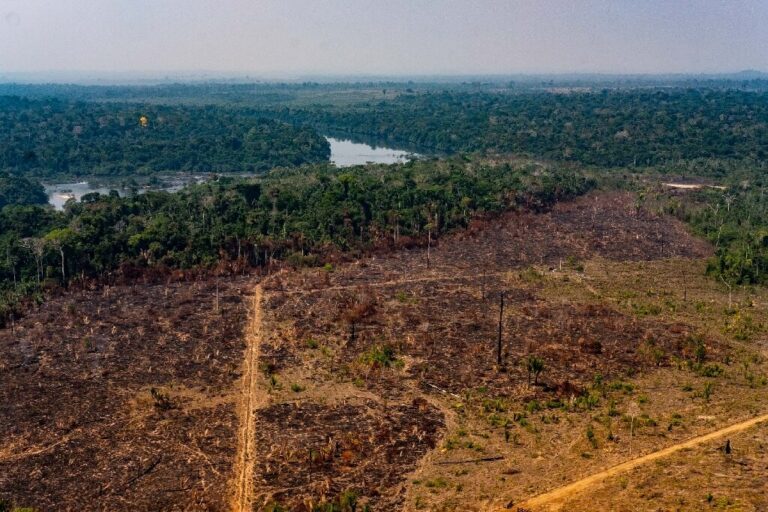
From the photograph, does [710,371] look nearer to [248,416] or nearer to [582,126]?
[248,416]

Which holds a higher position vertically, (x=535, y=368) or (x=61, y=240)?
(x=61, y=240)

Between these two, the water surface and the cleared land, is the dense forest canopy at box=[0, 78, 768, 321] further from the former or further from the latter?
the cleared land

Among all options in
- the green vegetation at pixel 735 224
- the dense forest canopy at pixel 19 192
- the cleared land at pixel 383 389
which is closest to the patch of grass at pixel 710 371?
the cleared land at pixel 383 389

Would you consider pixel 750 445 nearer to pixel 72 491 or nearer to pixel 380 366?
pixel 380 366

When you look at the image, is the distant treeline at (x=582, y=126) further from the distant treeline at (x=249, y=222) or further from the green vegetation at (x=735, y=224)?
the distant treeline at (x=249, y=222)

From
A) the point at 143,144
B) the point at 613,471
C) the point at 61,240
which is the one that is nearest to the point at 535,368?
the point at 613,471

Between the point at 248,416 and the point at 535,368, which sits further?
the point at 535,368
